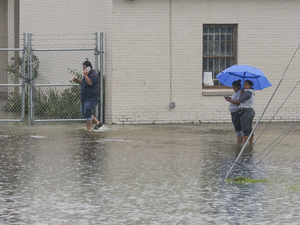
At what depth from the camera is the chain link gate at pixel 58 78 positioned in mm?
19703

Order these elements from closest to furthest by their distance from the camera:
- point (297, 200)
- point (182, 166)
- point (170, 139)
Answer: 1. point (297, 200)
2. point (182, 166)
3. point (170, 139)

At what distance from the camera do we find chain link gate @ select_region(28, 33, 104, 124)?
19.7 metres

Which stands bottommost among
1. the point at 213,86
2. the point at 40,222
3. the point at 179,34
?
the point at 40,222

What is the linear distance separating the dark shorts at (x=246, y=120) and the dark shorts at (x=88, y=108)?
408 cm

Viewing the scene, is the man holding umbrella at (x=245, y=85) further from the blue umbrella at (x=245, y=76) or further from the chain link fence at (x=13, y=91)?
the chain link fence at (x=13, y=91)

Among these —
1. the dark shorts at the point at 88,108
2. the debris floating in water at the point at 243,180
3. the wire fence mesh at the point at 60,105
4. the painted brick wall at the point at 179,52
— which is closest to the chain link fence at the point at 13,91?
the wire fence mesh at the point at 60,105

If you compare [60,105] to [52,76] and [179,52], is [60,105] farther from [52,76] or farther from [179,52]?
[179,52]

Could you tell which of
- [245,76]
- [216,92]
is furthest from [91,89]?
[245,76]

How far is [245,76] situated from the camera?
613 inches

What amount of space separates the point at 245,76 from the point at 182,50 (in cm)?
491

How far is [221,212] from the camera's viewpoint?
848cm

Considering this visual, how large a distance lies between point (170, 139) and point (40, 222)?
862 cm

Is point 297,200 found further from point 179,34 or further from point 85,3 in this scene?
point 85,3

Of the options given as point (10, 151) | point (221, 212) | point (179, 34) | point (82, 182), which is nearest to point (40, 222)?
point (221, 212)
